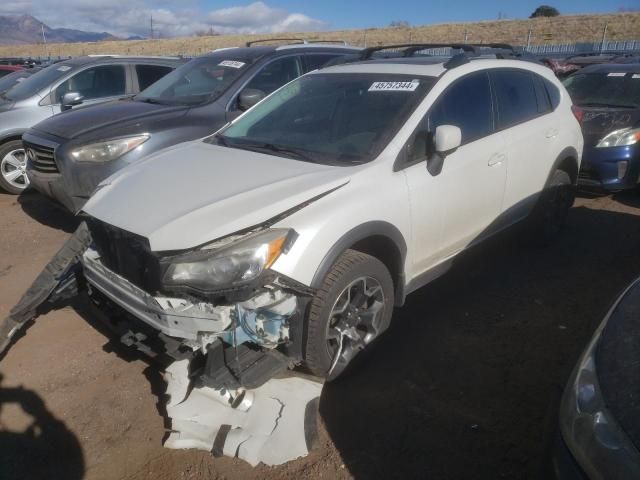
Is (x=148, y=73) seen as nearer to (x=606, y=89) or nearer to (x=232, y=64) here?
(x=232, y=64)

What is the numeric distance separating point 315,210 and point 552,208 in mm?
3249

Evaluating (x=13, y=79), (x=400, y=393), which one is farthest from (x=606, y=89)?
(x=13, y=79)

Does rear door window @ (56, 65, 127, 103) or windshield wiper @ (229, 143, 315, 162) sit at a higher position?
rear door window @ (56, 65, 127, 103)

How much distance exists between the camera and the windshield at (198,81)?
5.48 metres

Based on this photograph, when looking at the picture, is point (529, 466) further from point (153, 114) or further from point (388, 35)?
point (388, 35)

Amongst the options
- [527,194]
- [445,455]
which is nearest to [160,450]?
[445,455]

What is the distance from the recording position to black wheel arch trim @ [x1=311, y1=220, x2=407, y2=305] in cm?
257

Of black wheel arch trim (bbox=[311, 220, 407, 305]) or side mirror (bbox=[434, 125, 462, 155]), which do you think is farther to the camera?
side mirror (bbox=[434, 125, 462, 155])

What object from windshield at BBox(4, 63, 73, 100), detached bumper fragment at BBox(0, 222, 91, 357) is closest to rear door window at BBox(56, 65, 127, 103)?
windshield at BBox(4, 63, 73, 100)

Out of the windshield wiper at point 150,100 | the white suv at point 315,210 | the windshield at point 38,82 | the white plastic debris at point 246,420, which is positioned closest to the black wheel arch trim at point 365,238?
the white suv at point 315,210

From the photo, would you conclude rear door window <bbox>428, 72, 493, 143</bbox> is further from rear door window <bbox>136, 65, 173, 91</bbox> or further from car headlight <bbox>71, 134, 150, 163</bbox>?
rear door window <bbox>136, 65, 173, 91</bbox>

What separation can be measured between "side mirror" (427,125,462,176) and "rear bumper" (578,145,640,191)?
409cm

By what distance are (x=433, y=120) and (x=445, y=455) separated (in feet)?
6.71

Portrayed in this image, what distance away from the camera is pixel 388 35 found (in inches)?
1758
